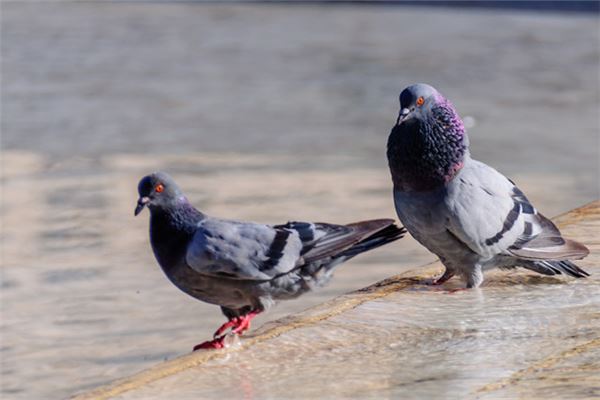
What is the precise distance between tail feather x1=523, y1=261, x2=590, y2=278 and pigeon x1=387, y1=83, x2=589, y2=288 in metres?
0.07

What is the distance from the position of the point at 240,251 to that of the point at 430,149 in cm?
70

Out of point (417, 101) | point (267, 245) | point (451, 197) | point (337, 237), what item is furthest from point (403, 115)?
point (267, 245)

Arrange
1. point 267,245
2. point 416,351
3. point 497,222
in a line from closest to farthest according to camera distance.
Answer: point 416,351 < point 267,245 < point 497,222

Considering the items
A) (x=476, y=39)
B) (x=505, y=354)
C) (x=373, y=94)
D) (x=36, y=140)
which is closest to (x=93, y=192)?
(x=36, y=140)

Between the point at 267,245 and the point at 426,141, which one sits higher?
the point at 426,141

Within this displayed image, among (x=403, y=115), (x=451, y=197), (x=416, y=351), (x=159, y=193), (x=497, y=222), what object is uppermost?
(x=403, y=115)

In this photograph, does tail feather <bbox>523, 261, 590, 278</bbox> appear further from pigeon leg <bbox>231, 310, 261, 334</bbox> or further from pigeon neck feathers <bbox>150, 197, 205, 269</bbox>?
pigeon neck feathers <bbox>150, 197, 205, 269</bbox>

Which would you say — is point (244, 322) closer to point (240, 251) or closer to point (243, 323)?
point (243, 323)

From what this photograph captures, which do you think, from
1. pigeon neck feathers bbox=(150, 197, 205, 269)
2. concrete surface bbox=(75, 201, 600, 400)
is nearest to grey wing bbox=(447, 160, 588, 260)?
concrete surface bbox=(75, 201, 600, 400)

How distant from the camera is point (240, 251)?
3.83 m

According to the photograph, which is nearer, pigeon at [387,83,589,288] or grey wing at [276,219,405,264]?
grey wing at [276,219,405,264]

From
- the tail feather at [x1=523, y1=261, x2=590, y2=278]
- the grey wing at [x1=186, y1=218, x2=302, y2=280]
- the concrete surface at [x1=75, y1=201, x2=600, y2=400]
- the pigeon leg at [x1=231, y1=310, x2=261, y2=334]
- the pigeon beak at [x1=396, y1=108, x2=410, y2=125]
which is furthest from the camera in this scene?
the tail feather at [x1=523, y1=261, x2=590, y2=278]

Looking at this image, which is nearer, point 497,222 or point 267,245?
point 267,245

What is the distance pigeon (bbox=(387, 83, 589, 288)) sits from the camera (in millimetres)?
4082
